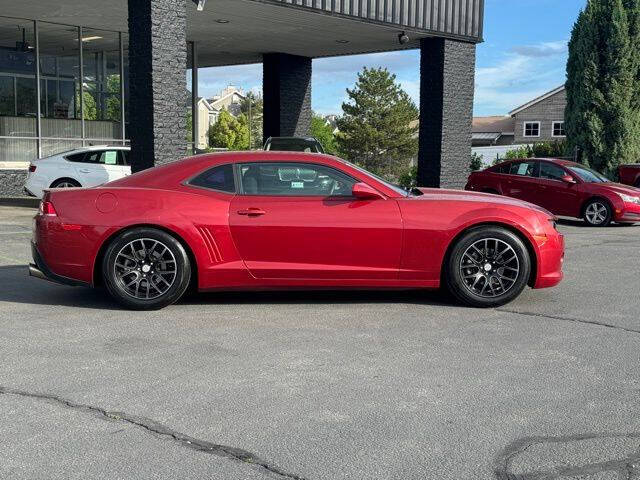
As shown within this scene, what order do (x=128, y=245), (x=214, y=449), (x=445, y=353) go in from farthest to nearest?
(x=128, y=245) < (x=445, y=353) < (x=214, y=449)

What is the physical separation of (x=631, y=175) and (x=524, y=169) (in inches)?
256

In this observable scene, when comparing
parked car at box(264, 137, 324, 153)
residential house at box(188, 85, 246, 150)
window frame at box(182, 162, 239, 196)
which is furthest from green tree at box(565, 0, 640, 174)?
residential house at box(188, 85, 246, 150)

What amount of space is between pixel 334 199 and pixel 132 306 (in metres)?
1.99

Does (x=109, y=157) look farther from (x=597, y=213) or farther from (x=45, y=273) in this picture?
(x=45, y=273)

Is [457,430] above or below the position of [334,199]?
below

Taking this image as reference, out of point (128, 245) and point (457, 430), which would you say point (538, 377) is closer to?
point (457, 430)

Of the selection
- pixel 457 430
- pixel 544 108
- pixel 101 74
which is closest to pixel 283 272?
pixel 457 430

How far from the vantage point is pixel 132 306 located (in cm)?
645

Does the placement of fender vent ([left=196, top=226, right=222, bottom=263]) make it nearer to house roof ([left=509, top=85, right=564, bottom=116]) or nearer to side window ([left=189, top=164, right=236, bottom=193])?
side window ([left=189, top=164, right=236, bottom=193])

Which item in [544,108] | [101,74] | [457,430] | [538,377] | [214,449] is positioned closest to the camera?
[214,449]

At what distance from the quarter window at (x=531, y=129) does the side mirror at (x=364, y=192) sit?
61336 mm

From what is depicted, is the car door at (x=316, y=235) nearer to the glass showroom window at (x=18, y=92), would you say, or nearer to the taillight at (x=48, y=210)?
the taillight at (x=48, y=210)

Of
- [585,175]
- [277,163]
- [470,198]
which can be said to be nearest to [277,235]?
[277,163]

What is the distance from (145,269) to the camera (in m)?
6.45
